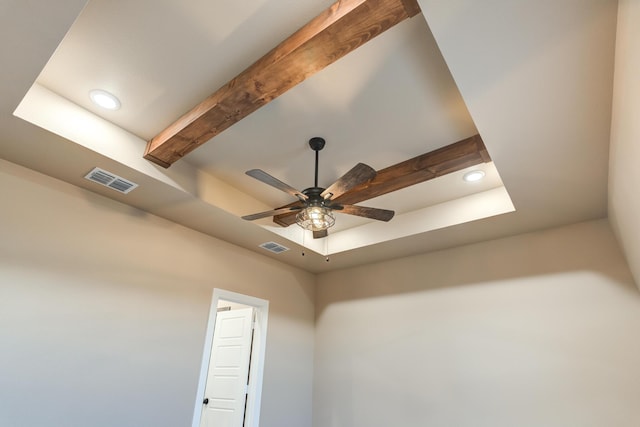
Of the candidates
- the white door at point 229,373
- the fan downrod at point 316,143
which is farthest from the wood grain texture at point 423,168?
the white door at point 229,373

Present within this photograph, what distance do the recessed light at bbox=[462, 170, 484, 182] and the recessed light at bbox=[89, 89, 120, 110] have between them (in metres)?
2.93

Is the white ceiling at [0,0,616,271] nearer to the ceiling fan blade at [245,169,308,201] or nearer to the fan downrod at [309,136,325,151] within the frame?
the fan downrod at [309,136,325,151]

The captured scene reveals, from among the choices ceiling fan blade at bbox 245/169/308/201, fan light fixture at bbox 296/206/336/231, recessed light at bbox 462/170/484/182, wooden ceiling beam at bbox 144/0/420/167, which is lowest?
fan light fixture at bbox 296/206/336/231

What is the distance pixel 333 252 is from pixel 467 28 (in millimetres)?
3181

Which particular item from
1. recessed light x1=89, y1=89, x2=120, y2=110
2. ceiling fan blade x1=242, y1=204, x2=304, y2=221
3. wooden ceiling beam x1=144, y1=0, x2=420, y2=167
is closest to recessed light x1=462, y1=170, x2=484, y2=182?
ceiling fan blade x1=242, y1=204, x2=304, y2=221

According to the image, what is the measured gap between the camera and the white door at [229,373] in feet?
13.3

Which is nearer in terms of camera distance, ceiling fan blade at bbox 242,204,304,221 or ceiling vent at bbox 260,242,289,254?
ceiling fan blade at bbox 242,204,304,221

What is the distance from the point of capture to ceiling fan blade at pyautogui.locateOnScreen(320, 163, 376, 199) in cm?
226

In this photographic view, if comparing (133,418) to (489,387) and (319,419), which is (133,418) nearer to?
(319,419)

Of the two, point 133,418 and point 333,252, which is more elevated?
point 333,252

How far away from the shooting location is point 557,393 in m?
3.01

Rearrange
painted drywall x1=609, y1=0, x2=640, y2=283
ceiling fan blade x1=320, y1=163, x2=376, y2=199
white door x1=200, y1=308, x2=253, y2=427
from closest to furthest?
painted drywall x1=609, y1=0, x2=640, y2=283, ceiling fan blade x1=320, y1=163, x2=376, y2=199, white door x1=200, y1=308, x2=253, y2=427

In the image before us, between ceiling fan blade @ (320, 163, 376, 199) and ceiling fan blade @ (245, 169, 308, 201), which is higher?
ceiling fan blade @ (320, 163, 376, 199)

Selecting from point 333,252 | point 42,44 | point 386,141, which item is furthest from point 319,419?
point 42,44
